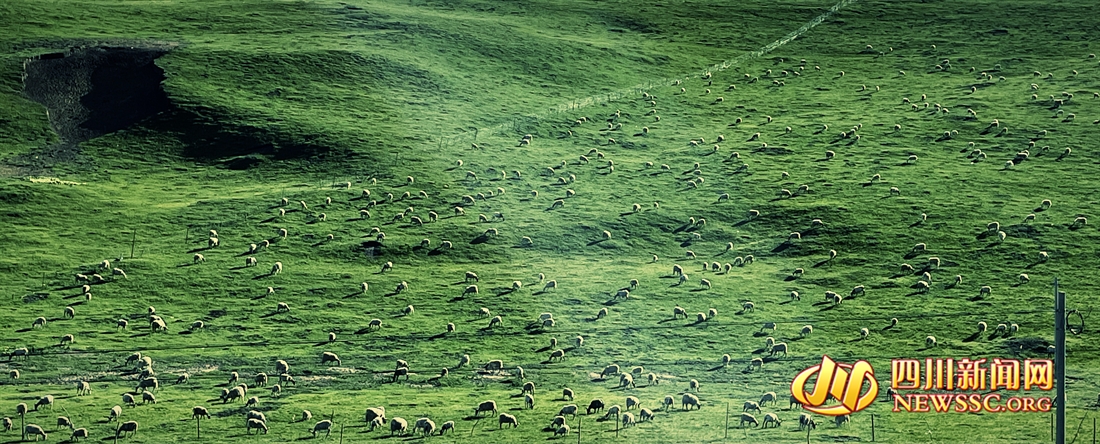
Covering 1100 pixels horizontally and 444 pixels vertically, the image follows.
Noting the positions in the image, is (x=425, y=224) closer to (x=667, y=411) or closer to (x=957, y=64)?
(x=667, y=411)

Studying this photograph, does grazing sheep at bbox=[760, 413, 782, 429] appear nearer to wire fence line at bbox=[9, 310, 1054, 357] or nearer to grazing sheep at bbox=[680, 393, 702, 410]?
grazing sheep at bbox=[680, 393, 702, 410]

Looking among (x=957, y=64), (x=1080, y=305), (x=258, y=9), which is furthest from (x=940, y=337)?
(x=258, y=9)

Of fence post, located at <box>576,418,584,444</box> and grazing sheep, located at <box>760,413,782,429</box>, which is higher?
grazing sheep, located at <box>760,413,782,429</box>

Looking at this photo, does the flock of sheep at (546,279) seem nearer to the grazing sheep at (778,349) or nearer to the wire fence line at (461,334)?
the grazing sheep at (778,349)

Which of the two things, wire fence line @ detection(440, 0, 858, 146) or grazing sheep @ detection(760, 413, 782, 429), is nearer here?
grazing sheep @ detection(760, 413, 782, 429)

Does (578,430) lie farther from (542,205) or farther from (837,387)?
(542,205)

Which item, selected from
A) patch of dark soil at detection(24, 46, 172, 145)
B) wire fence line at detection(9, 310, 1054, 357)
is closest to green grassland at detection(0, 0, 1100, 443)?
wire fence line at detection(9, 310, 1054, 357)

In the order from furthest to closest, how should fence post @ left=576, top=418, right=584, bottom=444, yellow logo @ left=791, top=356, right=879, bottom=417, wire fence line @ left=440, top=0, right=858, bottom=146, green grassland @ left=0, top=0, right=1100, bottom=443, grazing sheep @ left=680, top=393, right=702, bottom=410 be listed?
wire fence line @ left=440, top=0, right=858, bottom=146 → green grassland @ left=0, top=0, right=1100, bottom=443 → grazing sheep @ left=680, top=393, right=702, bottom=410 → yellow logo @ left=791, top=356, right=879, bottom=417 → fence post @ left=576, top=418, right=584, bottom=444
